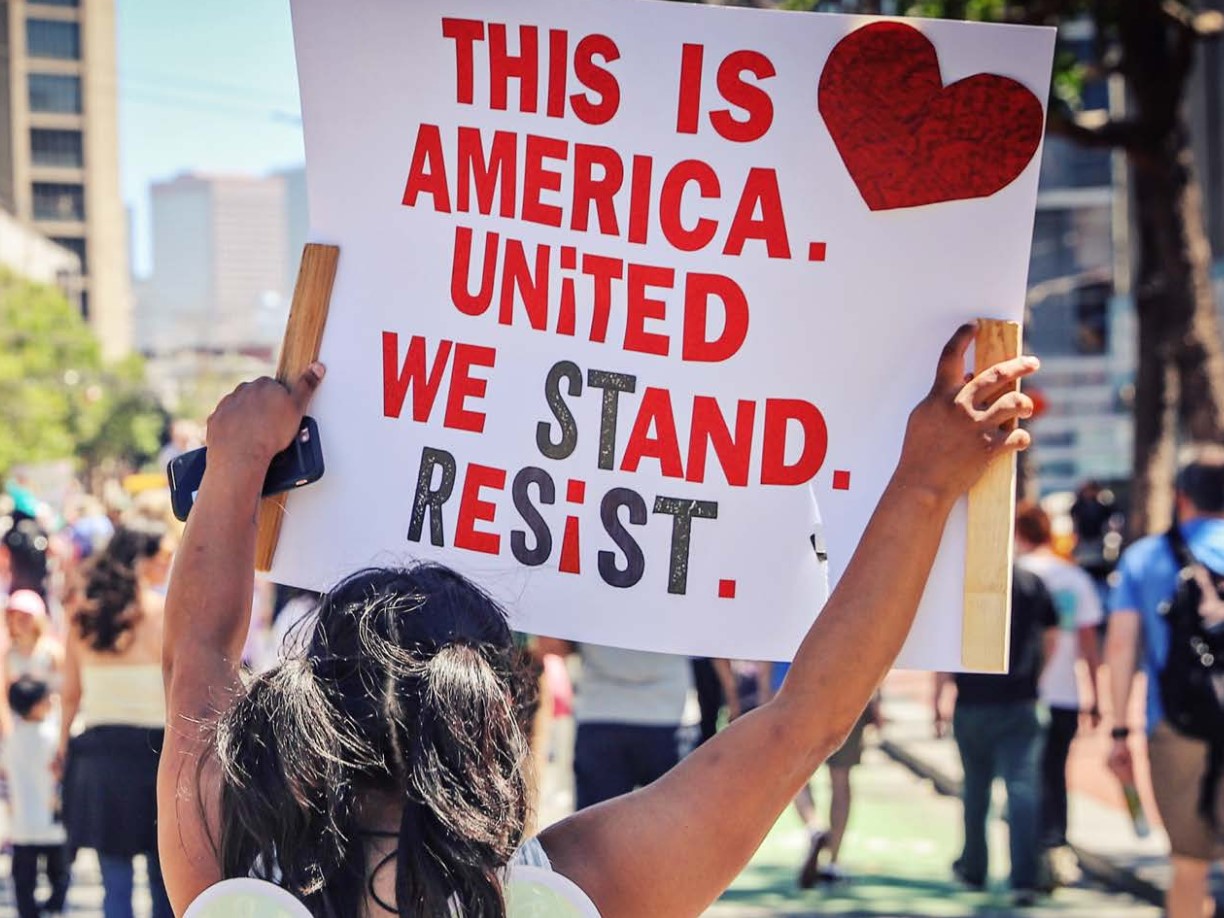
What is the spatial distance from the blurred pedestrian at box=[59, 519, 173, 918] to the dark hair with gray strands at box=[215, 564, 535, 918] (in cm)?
437

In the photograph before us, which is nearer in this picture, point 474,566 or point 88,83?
point 474,566

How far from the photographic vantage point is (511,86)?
247cm

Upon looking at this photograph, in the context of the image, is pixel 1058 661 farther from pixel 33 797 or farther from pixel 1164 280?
pixel 1164 280

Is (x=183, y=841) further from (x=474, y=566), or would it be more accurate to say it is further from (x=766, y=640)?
(x=766, y=640)

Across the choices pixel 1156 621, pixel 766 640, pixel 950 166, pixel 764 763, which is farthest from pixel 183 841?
pixel 1156 621

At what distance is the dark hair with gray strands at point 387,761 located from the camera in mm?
1631

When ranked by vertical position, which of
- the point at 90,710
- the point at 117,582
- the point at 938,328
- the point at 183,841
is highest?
the point at 938,328

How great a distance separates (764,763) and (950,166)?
0.94 meters

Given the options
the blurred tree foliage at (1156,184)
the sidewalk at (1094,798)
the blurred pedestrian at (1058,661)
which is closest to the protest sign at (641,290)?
the blurred pedestrian at (1058,661)

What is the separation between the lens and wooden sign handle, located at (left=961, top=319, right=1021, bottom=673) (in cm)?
221

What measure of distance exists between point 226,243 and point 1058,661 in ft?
32.7

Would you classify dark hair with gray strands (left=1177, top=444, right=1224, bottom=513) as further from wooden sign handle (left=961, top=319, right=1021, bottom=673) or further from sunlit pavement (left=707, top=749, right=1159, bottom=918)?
wooden sign handle (left=961, top=319, right=1021, bottom=673)

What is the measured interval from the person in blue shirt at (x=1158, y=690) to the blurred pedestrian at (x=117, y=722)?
3.51 meters

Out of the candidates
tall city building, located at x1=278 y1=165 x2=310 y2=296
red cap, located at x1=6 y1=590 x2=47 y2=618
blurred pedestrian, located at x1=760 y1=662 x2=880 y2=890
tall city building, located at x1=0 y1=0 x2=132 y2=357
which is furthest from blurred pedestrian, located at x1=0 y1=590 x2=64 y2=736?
tall city building, located at x1=0 y1=0 x2=132 y2=357
